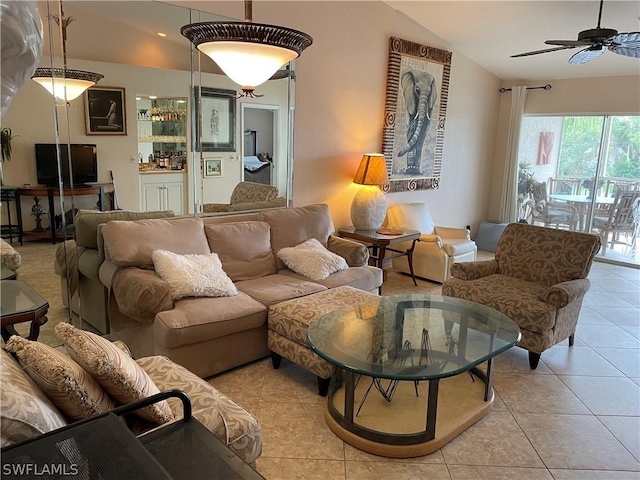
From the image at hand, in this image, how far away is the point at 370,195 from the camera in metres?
4.81

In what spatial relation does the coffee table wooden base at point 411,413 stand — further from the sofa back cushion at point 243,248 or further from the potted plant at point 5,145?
the potted plant at point 5,145

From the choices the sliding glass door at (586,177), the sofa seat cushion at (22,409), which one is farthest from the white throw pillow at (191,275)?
the sliding glass door at (586,177)

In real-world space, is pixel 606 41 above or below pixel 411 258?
above

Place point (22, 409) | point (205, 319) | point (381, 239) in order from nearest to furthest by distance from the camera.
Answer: point (22, 409), point (205, 319), point (381, 239)

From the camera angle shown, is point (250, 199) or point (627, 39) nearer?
point (627, 39)

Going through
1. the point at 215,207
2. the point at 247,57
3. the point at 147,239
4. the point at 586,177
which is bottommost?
the point at 147,239

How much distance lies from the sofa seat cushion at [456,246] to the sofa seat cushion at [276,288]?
6.63 feet

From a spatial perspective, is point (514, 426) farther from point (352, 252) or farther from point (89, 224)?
point (89, 224)

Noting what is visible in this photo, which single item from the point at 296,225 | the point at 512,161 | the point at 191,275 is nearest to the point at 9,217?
the point at 191,275

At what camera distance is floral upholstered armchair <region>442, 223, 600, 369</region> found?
3162 mm

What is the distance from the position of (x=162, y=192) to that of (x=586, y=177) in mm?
5762

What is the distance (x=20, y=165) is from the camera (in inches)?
117

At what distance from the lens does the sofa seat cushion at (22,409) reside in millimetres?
1151

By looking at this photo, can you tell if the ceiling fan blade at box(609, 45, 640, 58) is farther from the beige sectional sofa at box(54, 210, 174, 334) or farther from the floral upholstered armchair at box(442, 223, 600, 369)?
the beige sectional sofa at box(54, 210, 174, 334)
